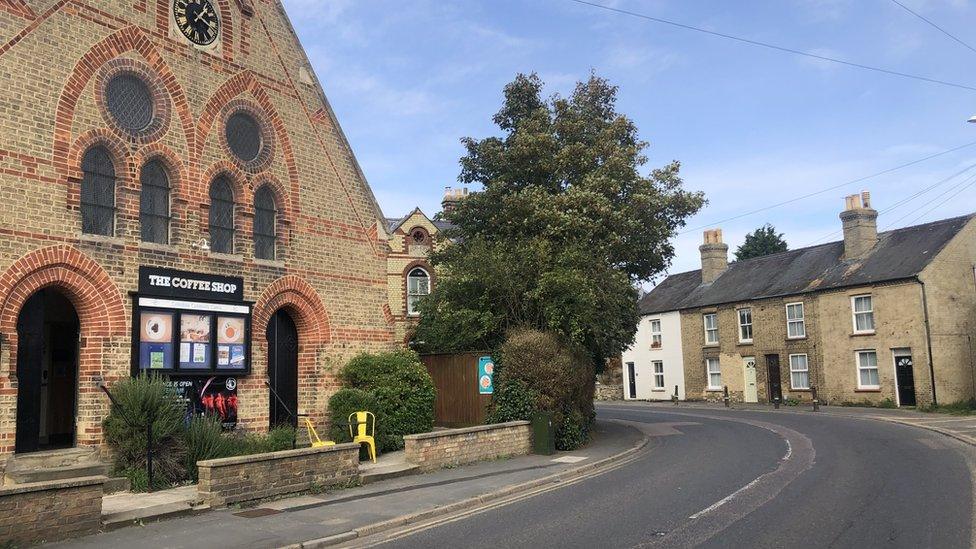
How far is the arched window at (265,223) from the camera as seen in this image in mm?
17375

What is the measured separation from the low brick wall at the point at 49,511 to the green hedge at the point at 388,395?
7.62 metres

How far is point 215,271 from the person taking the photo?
52.6ft

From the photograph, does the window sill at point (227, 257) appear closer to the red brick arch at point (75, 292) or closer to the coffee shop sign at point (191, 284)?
the coffee shop sign at point (191, 284)

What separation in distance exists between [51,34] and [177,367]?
666 centimetres

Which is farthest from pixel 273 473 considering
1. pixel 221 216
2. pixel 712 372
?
pixel 712 372

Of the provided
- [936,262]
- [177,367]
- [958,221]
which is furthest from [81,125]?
[958,221]

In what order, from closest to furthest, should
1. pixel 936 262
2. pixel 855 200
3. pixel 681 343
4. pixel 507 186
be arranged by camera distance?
pixel 507 186 < pixel 936 262 < pixel 855 200 < pixel 681 343

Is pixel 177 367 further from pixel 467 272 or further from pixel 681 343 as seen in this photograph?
pixel 681 343

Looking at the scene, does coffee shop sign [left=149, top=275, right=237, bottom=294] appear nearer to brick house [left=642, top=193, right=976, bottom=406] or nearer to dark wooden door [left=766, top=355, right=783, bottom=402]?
brick house [left=642, top=193, right=976, bottom=406]

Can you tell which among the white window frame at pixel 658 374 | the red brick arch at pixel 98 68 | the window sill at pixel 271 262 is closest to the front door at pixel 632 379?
the white window frame at pixel 658 374

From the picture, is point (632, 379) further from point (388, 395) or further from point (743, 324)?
point (388, 395)

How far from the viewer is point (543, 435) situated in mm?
17688

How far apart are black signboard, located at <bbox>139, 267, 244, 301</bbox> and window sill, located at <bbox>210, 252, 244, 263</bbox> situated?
1.30ft

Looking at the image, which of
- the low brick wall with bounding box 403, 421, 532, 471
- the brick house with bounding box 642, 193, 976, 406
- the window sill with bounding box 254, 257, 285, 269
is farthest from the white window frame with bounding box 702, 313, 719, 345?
the window sill with bounding box 254, 257, 285, 269
